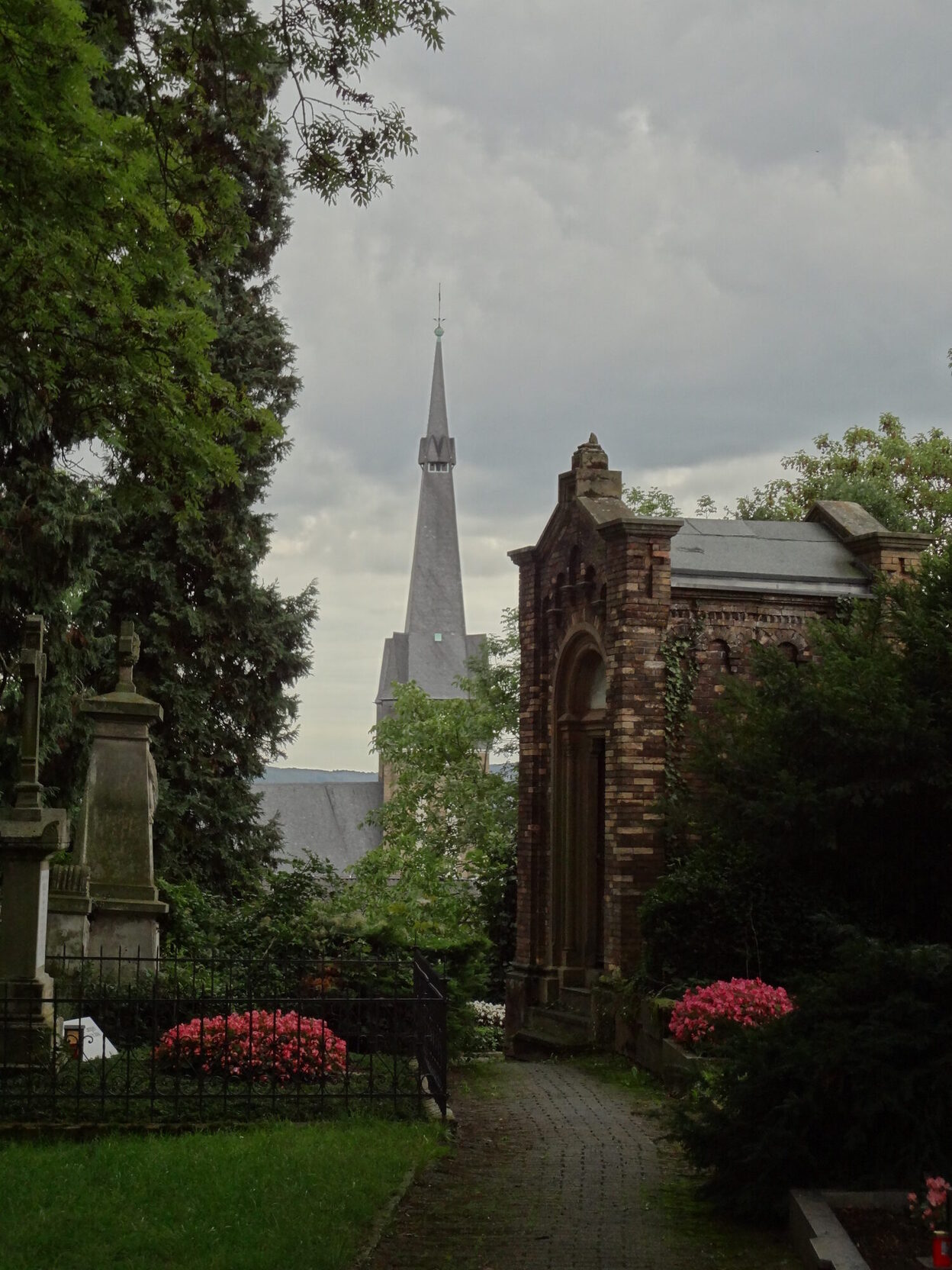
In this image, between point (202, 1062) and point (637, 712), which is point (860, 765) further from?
point (202, 1062)

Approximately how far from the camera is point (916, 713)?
1223 centimetres

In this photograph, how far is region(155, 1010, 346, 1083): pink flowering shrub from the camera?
10234 millimetres

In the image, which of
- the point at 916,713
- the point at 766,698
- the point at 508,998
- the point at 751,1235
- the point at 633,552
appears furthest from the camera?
the point at 508,998

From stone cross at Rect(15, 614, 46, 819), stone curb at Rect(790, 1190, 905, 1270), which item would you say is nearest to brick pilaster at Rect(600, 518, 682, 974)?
stone cross at Rect(15, 614, 46, 819)

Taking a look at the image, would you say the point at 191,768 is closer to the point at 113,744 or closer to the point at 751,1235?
the point at 113,744

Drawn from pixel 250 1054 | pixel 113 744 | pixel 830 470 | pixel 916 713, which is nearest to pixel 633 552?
pixel 916 713

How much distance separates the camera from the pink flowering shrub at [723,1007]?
502 inches

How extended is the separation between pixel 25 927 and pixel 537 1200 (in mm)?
4301

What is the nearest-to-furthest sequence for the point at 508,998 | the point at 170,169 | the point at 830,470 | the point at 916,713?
the point at 170,169
the point at 916,713
the point at 508,998
the point at 830,470

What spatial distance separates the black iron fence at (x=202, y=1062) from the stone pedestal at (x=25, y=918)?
0.03 metres

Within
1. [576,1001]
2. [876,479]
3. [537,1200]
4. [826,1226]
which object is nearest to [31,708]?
[537,1200]

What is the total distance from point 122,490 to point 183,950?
6.56 meters

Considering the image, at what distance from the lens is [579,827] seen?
62.3 feet

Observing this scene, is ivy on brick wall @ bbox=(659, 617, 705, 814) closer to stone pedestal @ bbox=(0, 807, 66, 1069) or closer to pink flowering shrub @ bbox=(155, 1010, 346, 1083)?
pink flowering shrub @ bbox=(155, 1010, 346, 1083)
